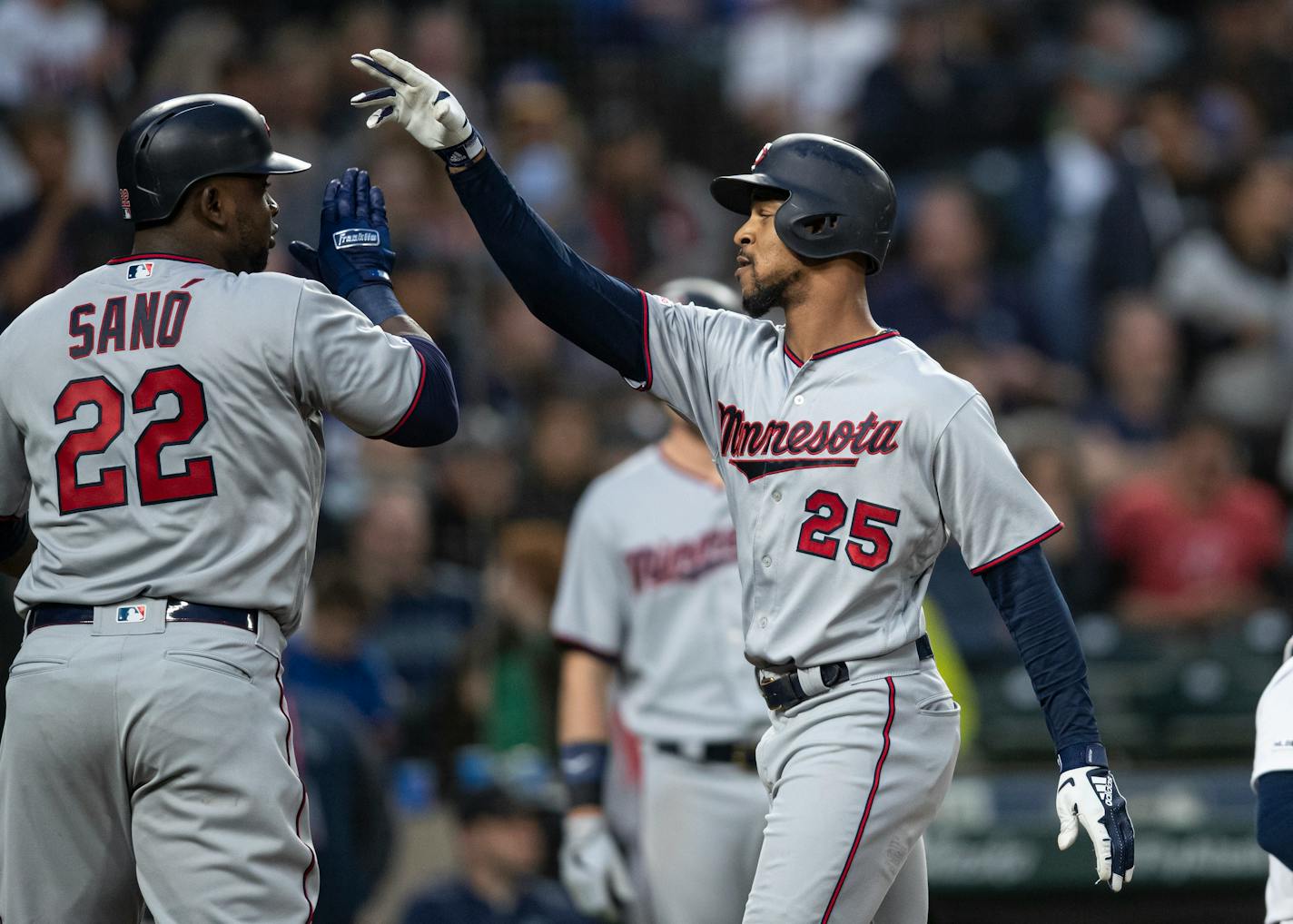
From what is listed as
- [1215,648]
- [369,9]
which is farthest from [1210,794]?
[369,9]

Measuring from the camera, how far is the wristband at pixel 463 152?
394 cm

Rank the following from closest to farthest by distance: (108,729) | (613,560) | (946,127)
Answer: (108,729) → (613,560) → (946,127)

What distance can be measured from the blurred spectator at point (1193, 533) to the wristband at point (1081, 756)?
4.81 m

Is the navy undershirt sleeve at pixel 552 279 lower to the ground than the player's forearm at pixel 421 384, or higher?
higher

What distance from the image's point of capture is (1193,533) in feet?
28.0

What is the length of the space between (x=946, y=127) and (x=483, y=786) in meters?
5.48

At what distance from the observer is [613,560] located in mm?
5367

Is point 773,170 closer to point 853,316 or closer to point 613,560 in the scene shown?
point 853,316

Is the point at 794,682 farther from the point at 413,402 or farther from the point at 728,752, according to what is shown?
the point at 728,752

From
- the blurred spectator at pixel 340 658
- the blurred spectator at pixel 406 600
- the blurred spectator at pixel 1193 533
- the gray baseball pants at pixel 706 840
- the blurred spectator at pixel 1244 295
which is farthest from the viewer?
the blurred spectator at pixel 1244 295

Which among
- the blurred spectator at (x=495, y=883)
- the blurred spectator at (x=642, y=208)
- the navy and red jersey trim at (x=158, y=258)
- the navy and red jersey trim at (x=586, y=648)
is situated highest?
the blurred spectator at (x=642, y=208)

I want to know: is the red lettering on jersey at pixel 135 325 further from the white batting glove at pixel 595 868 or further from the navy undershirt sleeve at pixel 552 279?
the white batting glove at pixel 595 868

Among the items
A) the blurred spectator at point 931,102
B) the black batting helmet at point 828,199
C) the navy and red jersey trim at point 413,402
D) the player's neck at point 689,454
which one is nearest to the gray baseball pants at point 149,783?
the navy and red jersey trim at point 413,402

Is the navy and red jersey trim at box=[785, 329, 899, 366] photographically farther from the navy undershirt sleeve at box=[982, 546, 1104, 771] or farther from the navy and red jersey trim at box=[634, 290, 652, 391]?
the navy undershirt sleeve at box=[982, 546, 1104, 771]
